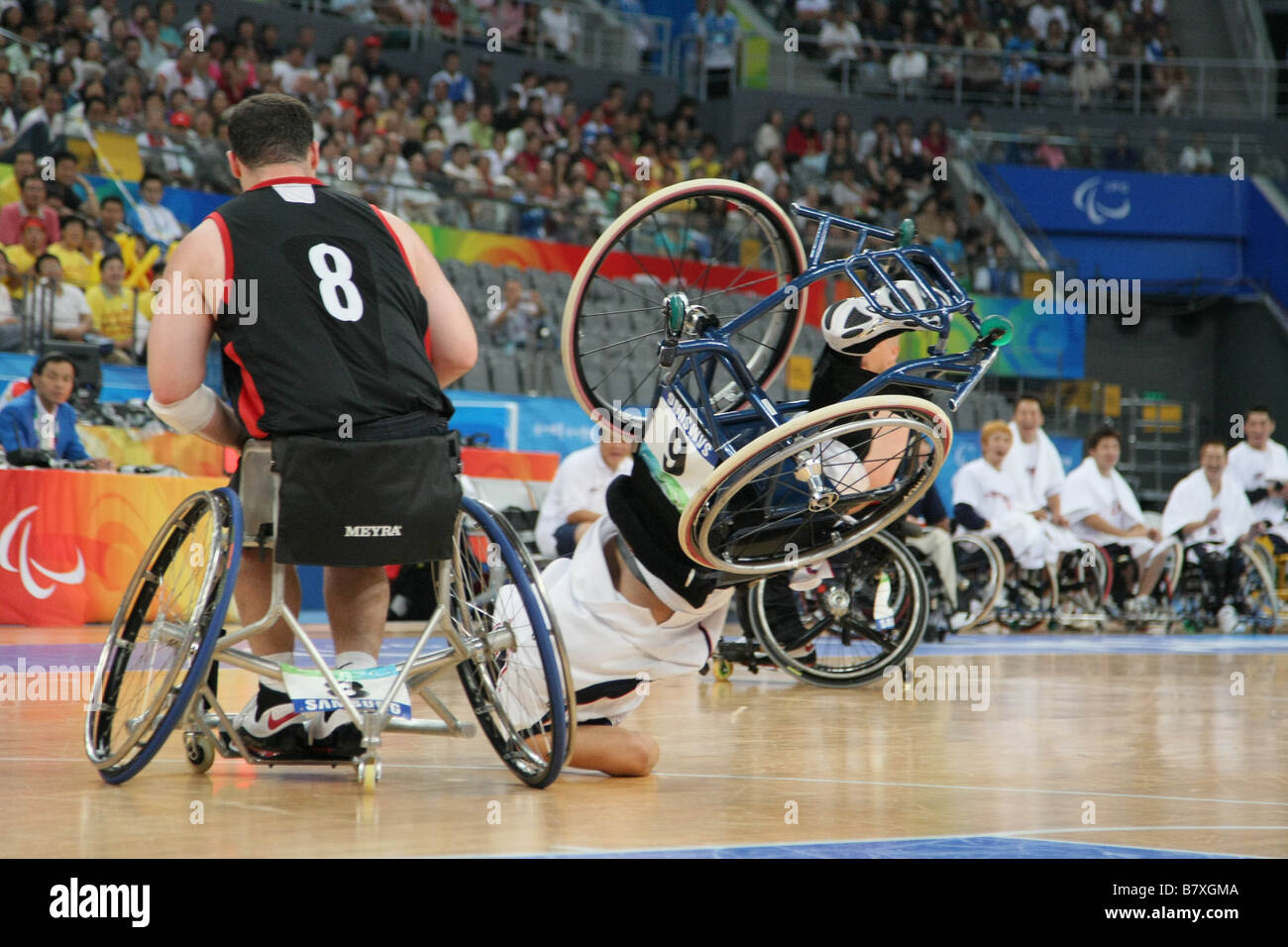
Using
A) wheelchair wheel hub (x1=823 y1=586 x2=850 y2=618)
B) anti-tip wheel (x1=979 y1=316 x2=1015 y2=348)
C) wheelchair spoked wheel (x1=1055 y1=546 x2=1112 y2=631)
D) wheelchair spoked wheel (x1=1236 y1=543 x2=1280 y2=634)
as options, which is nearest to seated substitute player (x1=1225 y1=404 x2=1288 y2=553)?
wheelchair spoked wheel (x1=1236 y1=543 x2=1280 y2=634)

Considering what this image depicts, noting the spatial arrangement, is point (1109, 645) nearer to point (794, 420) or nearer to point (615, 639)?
point (615, 639)

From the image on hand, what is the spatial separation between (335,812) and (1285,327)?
19.7 metres

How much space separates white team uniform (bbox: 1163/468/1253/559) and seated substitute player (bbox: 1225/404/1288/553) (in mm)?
158

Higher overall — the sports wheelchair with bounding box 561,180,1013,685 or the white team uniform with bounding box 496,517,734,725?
the sports wheelchair with bounding box 561,180,1013,685

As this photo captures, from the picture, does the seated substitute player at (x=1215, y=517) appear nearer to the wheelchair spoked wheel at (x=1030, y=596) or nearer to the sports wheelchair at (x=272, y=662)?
the wheelchair spoked wheel at (x=1030, y=596)

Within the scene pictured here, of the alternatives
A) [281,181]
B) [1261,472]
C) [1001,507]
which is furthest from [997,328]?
[1261,472]

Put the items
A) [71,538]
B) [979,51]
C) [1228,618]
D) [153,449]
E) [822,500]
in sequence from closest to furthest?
[822,500] < [71,538] < [153,449] < [1228,618] < [979,51]

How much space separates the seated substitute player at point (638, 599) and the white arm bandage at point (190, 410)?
3.09ft

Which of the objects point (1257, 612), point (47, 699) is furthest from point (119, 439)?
point (1257, 612)

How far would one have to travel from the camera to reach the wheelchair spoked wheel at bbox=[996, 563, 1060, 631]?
37.0 ft

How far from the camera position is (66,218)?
446 inches

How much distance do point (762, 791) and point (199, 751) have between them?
1.49 m

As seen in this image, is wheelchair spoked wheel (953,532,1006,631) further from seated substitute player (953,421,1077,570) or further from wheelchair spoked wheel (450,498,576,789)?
wheelchair spoked wheel (450,498,576,789)

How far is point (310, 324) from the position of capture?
3.57 m
